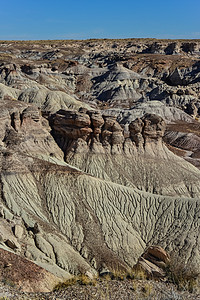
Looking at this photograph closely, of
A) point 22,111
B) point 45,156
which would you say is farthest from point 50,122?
point 45,156

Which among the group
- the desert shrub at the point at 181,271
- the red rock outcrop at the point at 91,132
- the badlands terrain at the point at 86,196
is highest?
the red rock outcrop at the point at 91,132

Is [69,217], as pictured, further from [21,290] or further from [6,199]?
[21,290]

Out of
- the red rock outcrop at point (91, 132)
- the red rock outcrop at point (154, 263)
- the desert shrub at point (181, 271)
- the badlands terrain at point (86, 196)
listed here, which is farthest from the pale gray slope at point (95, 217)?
the red rock outcrop at point (91, 132)

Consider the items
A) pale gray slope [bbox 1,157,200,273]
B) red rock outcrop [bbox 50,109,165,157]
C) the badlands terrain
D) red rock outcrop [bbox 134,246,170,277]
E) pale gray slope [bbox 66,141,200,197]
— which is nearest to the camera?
red rock outcrop [bbox 134,246,170,277]

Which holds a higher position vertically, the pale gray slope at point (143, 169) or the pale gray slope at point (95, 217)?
the pale gray slope at point (143, 169)

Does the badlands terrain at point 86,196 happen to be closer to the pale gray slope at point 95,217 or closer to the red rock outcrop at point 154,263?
the pale gray slope at point 95,217

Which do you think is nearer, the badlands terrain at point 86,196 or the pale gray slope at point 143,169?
the badlands terrain at point 86,196

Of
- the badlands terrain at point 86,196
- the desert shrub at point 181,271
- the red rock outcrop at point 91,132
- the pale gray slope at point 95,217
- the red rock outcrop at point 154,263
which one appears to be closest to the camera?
the desert shrub at point 181,271

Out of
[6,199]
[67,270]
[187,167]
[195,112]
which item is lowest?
[67,270]

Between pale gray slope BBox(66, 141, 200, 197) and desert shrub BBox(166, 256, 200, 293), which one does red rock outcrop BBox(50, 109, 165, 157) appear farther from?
desert shrub BBox(166, 256, 200, 293)

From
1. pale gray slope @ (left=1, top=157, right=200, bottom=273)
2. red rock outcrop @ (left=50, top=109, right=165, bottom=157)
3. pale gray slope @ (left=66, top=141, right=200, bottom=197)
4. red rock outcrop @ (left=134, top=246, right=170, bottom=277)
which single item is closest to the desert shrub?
red rock outcrop @ (left=134, top=246, right=170, bottom=277)

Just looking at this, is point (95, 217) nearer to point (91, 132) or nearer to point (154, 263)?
point (154, 263)

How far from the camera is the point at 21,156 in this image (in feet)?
108

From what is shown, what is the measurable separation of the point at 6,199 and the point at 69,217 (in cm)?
574
